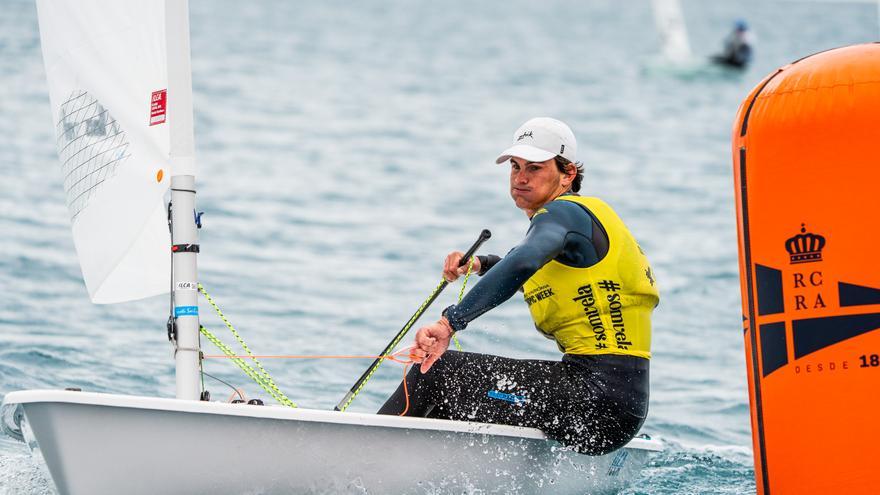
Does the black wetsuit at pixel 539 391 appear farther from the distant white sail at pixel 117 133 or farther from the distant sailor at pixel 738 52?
the distant sailor at pixel 738 52

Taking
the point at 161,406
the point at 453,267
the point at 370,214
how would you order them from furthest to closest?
the point at 370,214, the point at 453,267, the point at 161,406

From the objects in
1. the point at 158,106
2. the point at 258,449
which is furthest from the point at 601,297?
the point at 158,106

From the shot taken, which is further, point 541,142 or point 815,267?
point 541,142

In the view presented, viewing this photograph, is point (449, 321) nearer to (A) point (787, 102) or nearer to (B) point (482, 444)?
(B) point (482, 444)

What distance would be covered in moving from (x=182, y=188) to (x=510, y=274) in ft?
3.07

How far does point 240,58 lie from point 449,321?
2353 centimetres

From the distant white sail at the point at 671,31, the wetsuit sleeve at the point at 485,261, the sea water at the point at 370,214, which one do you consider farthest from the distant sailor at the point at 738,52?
the wetsuit sleeve at the point at 485,261

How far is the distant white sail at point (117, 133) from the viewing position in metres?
3.42

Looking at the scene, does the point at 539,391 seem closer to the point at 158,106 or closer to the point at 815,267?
the point at 815,267

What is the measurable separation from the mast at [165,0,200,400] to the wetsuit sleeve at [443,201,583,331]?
71 centimetres

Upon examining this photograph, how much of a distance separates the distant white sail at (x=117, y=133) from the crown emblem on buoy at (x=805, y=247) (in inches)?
65.3

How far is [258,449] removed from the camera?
10.3 ft

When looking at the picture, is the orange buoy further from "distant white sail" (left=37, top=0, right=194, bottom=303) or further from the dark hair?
"distant white sail" (left=37, top=0, right=194, bottom=303)

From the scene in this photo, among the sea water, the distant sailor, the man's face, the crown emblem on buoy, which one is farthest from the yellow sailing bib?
the distant sailor
